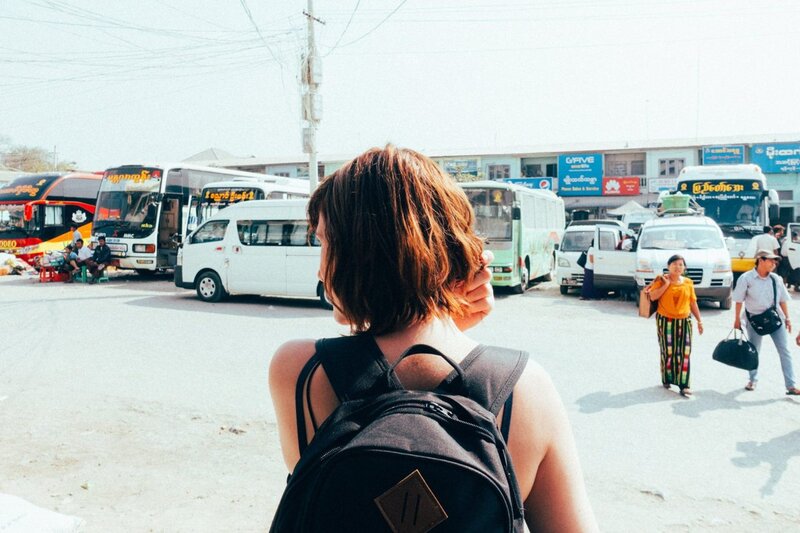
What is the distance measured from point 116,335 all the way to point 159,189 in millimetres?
10523

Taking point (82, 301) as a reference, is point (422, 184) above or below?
above

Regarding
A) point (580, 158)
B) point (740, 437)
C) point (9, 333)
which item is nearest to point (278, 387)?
point (740, 437)

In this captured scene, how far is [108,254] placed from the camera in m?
19.9

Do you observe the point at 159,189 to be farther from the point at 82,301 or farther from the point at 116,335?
the point at 116,335

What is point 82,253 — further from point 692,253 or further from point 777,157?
point 777,157

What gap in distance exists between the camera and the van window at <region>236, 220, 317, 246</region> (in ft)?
46.4

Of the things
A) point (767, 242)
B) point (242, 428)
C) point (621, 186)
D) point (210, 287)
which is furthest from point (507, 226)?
point (621, 186)

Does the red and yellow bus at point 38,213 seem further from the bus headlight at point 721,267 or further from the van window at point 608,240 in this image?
the bus headlight at point 721,267

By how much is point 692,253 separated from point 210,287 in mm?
10379

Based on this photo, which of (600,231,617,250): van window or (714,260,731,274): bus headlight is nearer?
(714,260,731,274): bus headlight

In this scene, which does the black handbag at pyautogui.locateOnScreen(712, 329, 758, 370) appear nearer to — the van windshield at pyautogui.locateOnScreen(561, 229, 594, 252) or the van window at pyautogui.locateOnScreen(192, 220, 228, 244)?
the van window at pyautogui.locateOnScreen(192, 220, 228, 244)

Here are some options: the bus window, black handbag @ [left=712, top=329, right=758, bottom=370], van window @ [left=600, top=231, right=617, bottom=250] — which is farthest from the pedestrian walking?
the bus window

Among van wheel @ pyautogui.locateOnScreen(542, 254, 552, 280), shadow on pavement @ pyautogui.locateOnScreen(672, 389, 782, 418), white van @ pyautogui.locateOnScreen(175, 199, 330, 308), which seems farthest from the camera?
van wheel @ pyautogui.locateOnScreen(542, 254, 552, 280)

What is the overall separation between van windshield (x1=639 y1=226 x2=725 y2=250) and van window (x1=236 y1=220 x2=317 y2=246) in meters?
7.35
